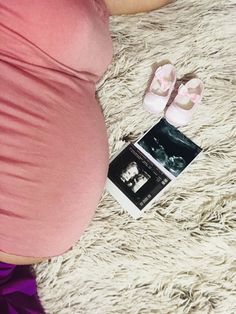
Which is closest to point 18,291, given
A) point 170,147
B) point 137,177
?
point 137,177

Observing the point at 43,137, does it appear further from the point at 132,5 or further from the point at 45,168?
the point at 132,5

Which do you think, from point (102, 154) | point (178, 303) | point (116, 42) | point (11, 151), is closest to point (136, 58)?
point (116, 42)

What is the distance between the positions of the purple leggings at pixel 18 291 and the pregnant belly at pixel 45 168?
0.11 m

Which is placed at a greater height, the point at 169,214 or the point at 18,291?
the point at 169,214

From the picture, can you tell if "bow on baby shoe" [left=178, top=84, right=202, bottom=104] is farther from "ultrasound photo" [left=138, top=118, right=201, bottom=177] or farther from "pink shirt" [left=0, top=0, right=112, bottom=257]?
"pink shirt" [left=0, top=0, right=112, bottom=257]

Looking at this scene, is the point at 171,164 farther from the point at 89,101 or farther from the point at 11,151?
the point at 11,151

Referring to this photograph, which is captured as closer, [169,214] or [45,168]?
[45,168]

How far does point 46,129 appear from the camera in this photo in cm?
105

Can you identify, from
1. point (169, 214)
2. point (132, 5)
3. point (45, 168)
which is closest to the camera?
point (45, 168)

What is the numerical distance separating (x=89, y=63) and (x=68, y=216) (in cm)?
39

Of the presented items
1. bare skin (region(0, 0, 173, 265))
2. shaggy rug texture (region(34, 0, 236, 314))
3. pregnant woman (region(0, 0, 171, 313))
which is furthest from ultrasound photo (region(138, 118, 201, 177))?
bare skin (region(0, 0, 173, 265))

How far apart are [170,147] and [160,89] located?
169mm

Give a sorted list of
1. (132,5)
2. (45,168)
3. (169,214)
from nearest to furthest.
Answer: (45,168) < (169,214) < (132,5)

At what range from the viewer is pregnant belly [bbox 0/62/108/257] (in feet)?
3.30
